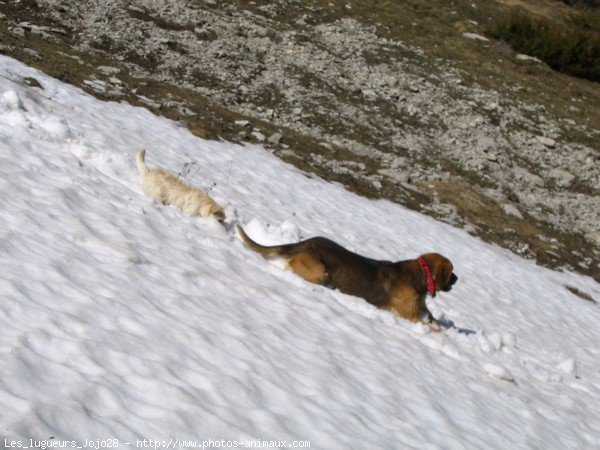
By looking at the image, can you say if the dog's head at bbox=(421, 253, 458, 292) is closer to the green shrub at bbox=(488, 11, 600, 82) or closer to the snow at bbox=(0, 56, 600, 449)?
the snow at bbox=(0, 56, 600, 449)

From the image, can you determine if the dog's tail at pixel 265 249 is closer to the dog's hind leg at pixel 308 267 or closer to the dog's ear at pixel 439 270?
the dog's hind leg at pixel 308 267

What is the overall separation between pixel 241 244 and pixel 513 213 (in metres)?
10.6

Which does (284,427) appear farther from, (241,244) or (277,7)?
(277,7)

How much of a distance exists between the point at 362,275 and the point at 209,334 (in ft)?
10.0

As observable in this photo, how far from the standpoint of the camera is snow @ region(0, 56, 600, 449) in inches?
154

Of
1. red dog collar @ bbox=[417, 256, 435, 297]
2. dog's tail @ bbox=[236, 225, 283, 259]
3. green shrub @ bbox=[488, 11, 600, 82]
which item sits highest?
green shrub @ bbox=[488, 11, 600, 82]

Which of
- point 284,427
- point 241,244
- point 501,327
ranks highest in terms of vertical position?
point 284,427

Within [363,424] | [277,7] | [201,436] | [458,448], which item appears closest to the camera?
[201,436]

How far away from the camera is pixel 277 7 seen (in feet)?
82.1

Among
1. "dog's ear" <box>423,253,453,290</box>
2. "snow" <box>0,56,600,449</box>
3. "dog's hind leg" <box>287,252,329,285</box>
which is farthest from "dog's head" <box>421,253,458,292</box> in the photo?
"dog's hind leg" <box>287,252,329,285</box>

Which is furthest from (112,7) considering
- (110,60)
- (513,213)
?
(513,213)

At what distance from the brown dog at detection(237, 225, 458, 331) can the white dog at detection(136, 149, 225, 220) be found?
617 millimetres

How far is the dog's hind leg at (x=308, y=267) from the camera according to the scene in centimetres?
780

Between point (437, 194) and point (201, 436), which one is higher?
point (201, 436)
